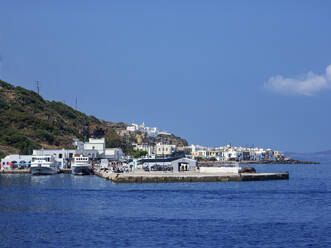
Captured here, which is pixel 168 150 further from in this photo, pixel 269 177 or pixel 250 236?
pixel 250 236

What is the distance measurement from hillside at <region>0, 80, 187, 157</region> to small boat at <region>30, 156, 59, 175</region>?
2045 centimetres

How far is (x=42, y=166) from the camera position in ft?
306

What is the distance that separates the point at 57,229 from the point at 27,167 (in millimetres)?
72496

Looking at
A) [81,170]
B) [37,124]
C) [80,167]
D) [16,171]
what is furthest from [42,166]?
[37,124]

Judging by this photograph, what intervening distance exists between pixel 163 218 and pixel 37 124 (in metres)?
108

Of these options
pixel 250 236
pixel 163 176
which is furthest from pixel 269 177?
pixel 250 236

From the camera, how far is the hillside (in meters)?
125

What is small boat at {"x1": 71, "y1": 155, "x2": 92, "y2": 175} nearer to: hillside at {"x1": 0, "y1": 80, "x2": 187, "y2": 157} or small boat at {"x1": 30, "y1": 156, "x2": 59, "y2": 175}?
small boat at {"x1": 30, "y1": 156, "x2": 59, "y2": 175}

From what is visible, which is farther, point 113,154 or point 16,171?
point 113,154

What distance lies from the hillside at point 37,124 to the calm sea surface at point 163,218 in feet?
217

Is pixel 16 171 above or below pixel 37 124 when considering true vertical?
below

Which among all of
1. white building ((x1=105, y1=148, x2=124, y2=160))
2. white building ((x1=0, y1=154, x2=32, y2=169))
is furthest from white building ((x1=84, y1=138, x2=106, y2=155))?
white building ((x1=0, y1=154, x2=32, y2=169))

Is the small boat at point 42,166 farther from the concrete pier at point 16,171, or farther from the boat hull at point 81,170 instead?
the boat hull at point 81,170

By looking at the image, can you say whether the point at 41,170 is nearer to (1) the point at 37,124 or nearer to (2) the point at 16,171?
(2) the point at 16,171
